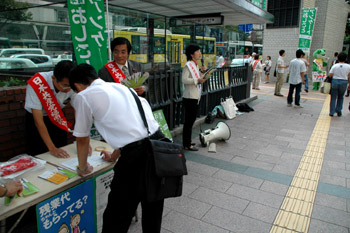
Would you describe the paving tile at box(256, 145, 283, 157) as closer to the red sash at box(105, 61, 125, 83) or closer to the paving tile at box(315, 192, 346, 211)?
the paving tile at box(315, 192, 346, 211)

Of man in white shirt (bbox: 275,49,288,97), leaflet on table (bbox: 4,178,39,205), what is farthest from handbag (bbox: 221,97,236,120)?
leaflet on table (bbox: 4,178,39,205)

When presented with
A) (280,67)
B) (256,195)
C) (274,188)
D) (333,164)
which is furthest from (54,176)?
(280,67)

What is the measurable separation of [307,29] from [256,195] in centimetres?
1142

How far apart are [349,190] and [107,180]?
3177 millimetres

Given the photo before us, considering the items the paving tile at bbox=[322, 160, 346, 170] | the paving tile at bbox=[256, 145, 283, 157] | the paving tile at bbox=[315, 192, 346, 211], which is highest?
the paving tile at bbox=[256, 145, 283, 157]

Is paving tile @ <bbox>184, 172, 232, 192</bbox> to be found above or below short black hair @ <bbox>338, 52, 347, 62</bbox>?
below

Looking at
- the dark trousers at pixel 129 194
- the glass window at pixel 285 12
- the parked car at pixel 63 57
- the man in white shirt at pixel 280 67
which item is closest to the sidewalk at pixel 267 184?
the dark trousers at pixel 129 194

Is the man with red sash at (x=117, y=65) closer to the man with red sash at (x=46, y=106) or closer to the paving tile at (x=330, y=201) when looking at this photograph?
the man with red sash at (x=46, y=106)

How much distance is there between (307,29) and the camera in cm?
1212

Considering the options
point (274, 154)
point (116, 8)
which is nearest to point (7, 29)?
point (116, 8)

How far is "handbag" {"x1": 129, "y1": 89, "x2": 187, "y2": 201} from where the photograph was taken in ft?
5.65

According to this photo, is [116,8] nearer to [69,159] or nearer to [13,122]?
[13,122]

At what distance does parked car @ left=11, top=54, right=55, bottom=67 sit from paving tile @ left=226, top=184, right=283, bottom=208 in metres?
3.36

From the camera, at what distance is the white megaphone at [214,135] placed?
4924mm
